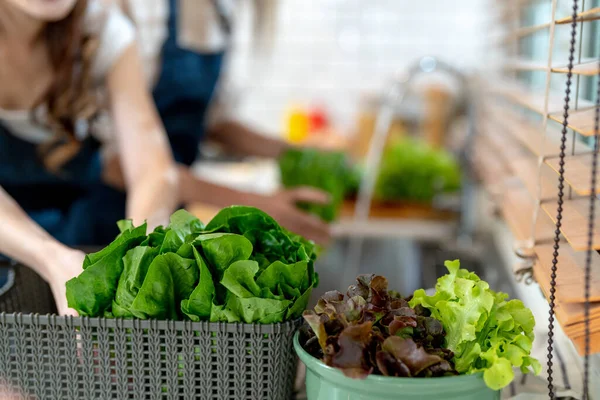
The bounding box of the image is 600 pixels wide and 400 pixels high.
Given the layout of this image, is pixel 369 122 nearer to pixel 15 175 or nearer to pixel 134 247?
pixel 15 175

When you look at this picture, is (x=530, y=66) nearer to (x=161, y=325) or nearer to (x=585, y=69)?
(x=585, y=69)

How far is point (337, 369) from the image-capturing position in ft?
2.26

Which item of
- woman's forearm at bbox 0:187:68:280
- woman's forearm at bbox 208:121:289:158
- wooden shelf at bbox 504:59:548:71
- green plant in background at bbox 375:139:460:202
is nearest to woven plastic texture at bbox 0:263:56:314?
woman's forearm at bbox 0:187:68:280

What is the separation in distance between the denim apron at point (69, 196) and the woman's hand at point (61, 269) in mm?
826

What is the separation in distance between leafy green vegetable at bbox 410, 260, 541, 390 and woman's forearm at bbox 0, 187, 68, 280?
0.57 meters

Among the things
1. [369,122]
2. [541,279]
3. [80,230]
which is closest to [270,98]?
[369,122]

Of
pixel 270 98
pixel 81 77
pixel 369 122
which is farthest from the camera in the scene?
pixel 270 98

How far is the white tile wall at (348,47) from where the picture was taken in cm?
517

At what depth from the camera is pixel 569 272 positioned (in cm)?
84

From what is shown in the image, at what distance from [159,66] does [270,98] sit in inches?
130

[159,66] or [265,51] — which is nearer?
[159,66]

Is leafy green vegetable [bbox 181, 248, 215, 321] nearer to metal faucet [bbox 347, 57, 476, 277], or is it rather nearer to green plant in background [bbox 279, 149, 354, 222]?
green plant in background [bbox 279, 149, 354, 222]

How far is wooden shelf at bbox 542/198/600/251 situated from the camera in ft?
2.52

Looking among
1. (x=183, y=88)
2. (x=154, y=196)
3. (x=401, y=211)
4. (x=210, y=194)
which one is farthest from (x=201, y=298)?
(x=401, y=211)
